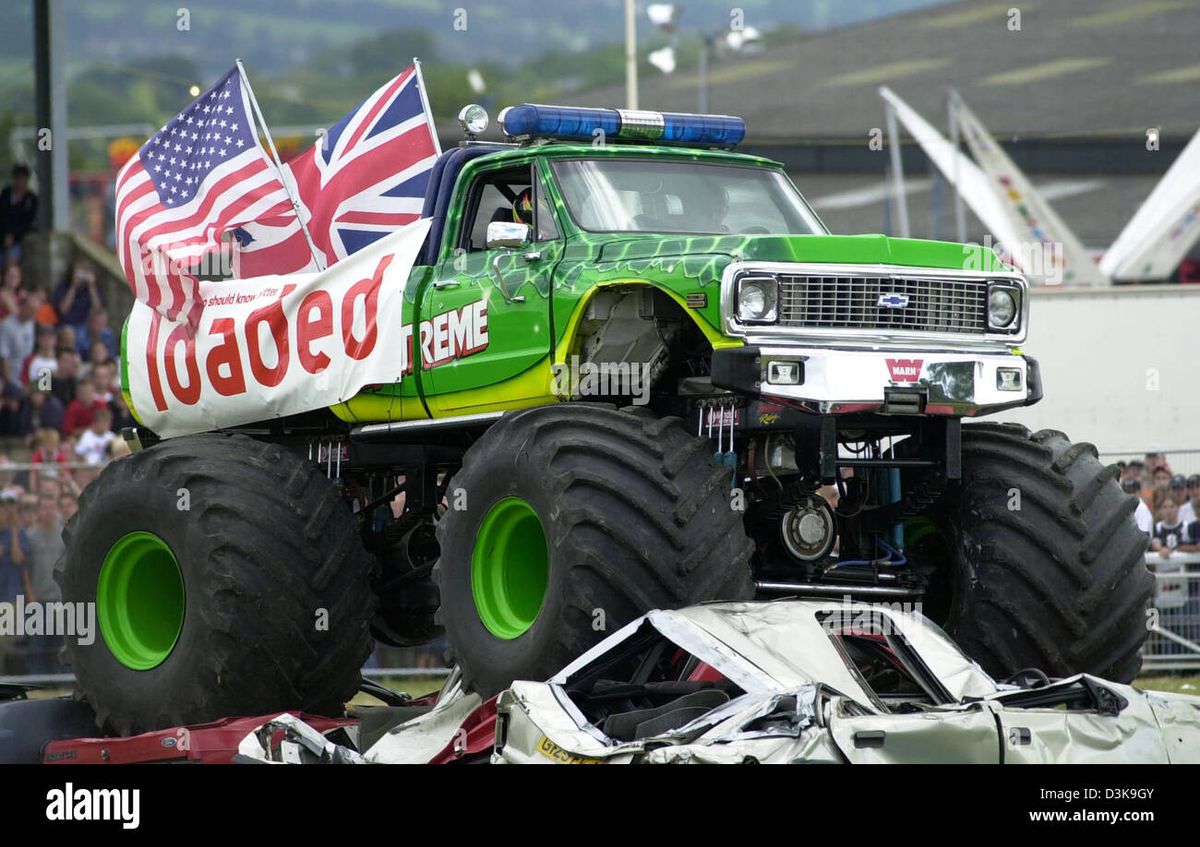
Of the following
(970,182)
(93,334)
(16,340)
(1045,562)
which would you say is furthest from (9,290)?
(970,182)

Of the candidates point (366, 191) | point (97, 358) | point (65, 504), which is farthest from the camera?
point (97, 358)

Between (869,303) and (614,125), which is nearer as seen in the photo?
(869,303)

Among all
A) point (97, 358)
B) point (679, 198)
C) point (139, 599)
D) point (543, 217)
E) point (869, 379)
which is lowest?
point (139, 599)

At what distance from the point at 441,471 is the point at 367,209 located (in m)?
1.95

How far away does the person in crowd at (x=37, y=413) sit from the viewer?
21.2 m

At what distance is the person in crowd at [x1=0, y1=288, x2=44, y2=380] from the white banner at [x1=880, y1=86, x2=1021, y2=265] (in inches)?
579

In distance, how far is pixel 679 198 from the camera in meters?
11.8

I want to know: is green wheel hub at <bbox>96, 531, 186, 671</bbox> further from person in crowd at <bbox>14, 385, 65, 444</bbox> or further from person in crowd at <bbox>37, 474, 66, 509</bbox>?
person in crowd at <bbox>14, 385, 65, 444</bbox>

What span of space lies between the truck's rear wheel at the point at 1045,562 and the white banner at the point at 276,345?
11.6 feet

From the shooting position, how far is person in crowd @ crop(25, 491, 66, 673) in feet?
59.4

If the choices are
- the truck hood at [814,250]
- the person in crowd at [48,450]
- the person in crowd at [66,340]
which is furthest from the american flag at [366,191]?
the person in crowd at [66,340]

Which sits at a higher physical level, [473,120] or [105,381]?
[473,120]

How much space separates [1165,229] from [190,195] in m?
20.7

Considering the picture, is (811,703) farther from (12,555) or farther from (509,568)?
(12,555)
